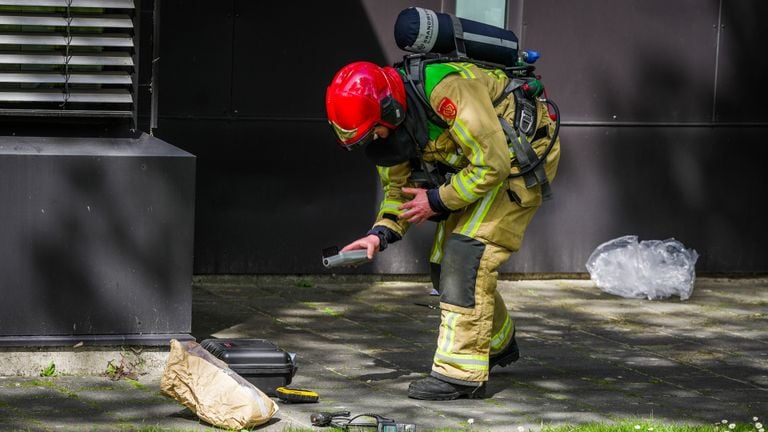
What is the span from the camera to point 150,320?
6.73m

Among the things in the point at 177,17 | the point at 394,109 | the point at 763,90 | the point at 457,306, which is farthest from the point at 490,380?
the point at 763,90

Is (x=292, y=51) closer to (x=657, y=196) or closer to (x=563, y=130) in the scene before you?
(x=563, y=130)

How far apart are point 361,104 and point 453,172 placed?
73cm

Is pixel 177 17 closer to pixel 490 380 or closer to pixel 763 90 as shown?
pixel 490 380

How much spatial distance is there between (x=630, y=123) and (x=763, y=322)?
1862mm

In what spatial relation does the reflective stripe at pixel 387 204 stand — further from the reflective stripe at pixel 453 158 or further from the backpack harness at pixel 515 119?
the reflective stripe at pixel 453 158

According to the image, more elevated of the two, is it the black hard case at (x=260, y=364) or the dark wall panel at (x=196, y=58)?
the dark wall panel at (x=196, y=58)

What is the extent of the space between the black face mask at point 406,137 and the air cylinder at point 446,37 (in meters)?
0.23

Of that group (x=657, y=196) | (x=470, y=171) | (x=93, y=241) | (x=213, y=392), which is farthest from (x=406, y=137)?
(x=657, y=196)

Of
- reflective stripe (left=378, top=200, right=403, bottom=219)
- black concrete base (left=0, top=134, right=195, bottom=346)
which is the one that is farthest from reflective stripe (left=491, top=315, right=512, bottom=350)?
black concrete base (left=0, top=134, right=195, bottom=346)

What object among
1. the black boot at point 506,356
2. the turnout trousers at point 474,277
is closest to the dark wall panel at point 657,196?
the black boot at point 506,356

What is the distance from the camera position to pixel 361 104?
6117mm

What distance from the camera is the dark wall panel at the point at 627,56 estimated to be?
32.0 ft

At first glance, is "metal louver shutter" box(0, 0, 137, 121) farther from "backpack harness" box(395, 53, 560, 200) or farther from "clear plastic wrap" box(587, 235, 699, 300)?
"clear plastic wrap" box(587, 235, 699, 300)
